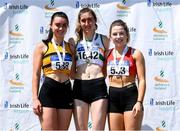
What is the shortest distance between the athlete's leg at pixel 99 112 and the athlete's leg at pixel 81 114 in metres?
0.07

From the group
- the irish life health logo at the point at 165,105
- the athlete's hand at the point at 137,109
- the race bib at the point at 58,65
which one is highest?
the race bib at the point at 58,65

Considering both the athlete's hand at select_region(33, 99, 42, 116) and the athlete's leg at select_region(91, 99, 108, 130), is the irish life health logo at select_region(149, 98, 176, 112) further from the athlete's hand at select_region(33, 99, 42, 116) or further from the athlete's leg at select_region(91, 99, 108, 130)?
the athlete's hand at select_region(33, 99, 42, 116)

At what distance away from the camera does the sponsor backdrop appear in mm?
4488

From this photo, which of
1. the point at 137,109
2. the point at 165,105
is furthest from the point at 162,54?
the point at 137,109

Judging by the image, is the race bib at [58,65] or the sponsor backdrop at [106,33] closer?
the race bib at [58,65]

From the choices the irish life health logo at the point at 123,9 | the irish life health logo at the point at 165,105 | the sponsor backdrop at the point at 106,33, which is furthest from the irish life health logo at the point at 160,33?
the irish life health logo at the point at 165,105

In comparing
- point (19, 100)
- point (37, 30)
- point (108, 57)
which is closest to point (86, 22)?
point (108, 57)

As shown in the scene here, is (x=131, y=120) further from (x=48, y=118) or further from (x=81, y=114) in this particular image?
(x=48, y=118)

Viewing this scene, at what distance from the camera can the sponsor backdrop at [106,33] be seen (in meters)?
4.49

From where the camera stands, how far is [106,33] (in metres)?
4.55

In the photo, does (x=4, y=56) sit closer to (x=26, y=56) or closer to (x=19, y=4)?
(x=26, y=56)

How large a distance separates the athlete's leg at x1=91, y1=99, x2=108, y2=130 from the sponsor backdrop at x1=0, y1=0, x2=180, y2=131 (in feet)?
4.75

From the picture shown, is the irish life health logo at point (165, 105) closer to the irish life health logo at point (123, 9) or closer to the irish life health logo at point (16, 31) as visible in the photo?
the irish life health logo at point (123, 9)

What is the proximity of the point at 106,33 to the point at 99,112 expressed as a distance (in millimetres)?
1722
